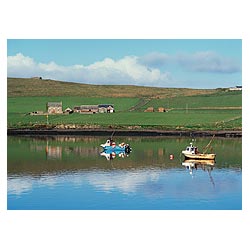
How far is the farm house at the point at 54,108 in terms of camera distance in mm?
36062

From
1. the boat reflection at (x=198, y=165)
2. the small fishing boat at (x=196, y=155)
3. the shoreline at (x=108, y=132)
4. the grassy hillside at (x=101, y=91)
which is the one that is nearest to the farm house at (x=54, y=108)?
the grassy hillside at (x=101, y=91)

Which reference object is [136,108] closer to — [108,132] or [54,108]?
[54,108]

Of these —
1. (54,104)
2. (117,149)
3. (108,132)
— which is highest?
(54,104)

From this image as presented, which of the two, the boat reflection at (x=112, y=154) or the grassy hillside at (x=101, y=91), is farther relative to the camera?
the grassy hillside at (x=101, y=91)

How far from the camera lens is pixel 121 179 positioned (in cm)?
1691

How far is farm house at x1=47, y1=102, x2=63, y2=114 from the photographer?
36.1 metres

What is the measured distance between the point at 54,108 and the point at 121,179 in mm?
20923

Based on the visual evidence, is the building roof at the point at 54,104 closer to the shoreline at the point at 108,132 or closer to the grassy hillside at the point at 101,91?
the grassy hillside at the point at 101,91

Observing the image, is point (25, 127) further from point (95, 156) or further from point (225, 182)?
point (225, 182)

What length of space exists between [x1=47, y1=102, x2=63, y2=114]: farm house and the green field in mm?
386

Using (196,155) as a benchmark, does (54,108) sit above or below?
above

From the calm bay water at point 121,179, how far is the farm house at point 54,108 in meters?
9.26

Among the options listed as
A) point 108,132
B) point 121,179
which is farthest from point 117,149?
point 108,132
